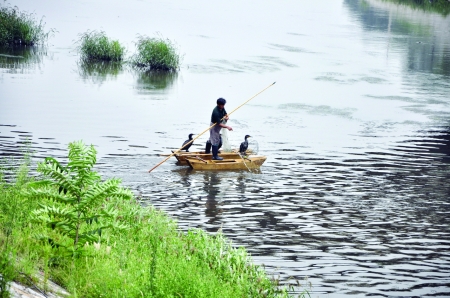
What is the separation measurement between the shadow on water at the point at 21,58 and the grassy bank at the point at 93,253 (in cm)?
3086

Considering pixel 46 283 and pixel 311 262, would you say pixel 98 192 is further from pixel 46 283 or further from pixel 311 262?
pixel 311 262

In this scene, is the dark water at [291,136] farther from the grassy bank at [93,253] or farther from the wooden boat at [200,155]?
the grassy bank at [93,253]

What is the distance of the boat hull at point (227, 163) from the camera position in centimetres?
2153

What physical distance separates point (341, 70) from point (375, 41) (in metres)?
19.0

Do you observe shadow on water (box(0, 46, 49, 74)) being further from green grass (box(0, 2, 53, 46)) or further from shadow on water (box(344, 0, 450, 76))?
shadow on water (box(344, 0, 450, 76))

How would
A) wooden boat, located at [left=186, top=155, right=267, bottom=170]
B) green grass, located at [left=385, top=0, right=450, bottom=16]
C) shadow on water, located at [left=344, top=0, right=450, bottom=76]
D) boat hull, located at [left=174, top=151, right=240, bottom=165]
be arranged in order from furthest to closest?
1. green grass, located at [left=385, top=0, right=450, bottom=16]
2. shadow on water, located at [left=344, top=0, right=450, bottom=76]
3. boat hull, located at [left=174, top=151, right=240, bottom=165]
4. wooden boat, located at [left=186, top=155, right=267, bottom=170]

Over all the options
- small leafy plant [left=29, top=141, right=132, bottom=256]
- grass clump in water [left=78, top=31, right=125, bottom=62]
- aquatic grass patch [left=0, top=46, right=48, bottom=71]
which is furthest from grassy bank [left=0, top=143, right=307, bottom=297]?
grass clump in water [left=78, top=31, right=125, bottom=62]

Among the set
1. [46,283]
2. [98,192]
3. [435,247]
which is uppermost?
[98,192]

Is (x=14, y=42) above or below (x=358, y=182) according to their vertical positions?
above

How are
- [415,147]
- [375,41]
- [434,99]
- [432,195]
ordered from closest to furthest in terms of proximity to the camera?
1. [432,195]
2. [415,147]
3. [434,99]
4. [375,41]

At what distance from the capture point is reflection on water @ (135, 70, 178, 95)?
38719mm

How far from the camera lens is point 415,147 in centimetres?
2719

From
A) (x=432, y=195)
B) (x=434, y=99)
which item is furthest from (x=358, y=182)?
(x=434, y=99)

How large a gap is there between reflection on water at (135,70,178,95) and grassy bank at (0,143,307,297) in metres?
26.6
